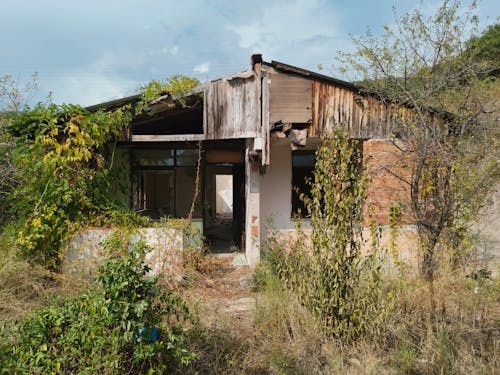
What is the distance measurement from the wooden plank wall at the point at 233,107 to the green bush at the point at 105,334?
5.03 m

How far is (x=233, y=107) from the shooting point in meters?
7.75

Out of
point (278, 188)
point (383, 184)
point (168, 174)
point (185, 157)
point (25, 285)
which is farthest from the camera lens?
point (168, 174)

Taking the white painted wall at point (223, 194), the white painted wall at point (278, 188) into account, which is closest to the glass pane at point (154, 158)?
the white painted wall at point (278, 188)

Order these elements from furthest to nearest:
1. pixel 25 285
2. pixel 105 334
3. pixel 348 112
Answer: pixel 348 112
pixel 25 285
pixel 105 334

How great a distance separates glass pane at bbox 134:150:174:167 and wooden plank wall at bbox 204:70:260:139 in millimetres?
2243

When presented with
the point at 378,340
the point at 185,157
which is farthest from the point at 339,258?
the point at 185,157

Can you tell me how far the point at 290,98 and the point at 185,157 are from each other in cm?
354

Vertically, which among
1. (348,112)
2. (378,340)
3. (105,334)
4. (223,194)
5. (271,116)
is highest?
(348,112)

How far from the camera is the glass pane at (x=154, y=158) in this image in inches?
379

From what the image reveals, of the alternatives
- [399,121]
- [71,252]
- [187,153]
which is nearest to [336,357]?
[399,121]

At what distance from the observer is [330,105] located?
25.7 ft

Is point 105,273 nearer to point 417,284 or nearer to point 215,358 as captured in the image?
point 215,358

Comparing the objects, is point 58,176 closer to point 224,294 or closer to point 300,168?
point 224,294

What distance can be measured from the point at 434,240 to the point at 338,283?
7.21 feet
